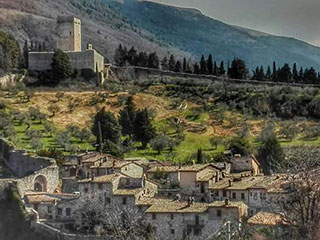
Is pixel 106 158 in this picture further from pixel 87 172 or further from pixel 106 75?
pixel 106 75

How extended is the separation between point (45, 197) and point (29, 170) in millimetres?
6906

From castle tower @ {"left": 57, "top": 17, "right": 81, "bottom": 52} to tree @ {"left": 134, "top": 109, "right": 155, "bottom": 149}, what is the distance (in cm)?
2340

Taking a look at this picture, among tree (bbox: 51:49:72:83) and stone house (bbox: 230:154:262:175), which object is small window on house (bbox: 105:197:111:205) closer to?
stone house (bbox: 230:154:262:175)

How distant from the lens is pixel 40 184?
135 ft

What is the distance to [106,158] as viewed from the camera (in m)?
44.2

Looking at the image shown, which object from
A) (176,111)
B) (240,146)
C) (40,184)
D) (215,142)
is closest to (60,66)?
(176,111)

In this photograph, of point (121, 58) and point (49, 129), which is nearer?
point (49, 129)

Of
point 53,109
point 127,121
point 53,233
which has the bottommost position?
point 53,233

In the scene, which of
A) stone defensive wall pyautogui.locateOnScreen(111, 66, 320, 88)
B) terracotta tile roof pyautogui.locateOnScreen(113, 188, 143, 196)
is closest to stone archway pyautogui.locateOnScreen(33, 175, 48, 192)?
terracotta tile roof pyautogui.locateOnScreen(113, 188, 143, 196)

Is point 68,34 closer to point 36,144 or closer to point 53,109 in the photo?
point 53,109

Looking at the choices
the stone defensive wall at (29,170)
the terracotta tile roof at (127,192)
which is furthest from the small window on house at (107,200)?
the stone defensive wall at (29,170)

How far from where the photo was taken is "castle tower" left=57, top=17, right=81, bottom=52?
7838 centimetres

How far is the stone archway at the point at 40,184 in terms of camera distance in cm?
4094

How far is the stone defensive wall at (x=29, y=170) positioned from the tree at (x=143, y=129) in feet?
35.3
